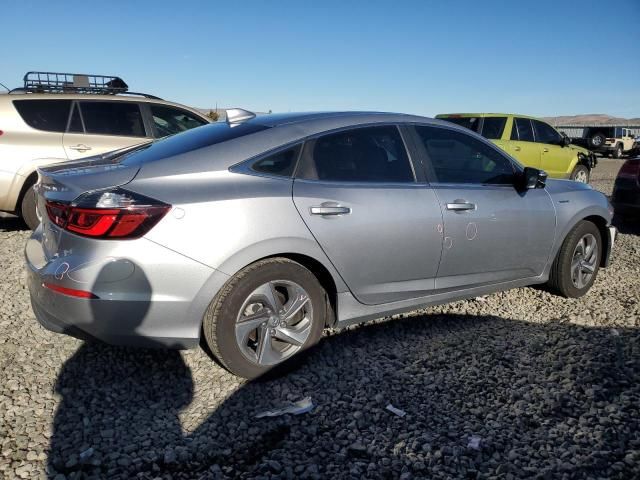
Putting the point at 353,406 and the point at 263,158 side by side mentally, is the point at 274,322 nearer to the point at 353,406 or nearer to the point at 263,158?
the point at 353,406

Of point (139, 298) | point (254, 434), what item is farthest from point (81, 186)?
point (254, 434)

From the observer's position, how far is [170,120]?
7.35 metres

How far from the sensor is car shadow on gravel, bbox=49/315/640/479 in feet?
7.77

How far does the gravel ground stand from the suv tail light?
967 millimetres

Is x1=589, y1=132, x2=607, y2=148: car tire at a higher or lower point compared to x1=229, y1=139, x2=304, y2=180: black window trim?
higher

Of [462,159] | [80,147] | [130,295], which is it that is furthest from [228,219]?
[80,147]

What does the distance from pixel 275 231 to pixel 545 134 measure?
9.70 m

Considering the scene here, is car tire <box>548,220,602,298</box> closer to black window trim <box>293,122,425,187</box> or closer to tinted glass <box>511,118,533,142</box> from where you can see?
black window trim <box>293,122,425,187</box>

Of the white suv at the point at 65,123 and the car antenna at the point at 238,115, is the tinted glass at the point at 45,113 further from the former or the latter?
the car antenna at the point at 238,115

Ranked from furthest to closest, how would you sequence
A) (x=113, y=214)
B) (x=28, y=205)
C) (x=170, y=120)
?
(x=170, y=120) < (x=28, y=205) < (x=113, y=214)

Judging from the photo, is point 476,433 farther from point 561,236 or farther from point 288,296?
point 561,236

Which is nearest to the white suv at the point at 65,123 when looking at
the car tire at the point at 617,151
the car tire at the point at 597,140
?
the car tire at the point at 597,140

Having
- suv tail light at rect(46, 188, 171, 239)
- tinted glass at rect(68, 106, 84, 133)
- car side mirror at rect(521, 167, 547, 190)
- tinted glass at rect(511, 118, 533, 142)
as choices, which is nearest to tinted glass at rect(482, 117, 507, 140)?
tinted glass at rect(511, 118, 533, 142)

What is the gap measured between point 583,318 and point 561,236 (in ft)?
2.22
